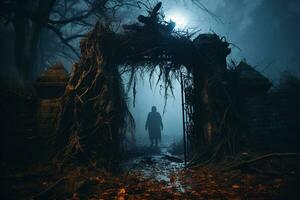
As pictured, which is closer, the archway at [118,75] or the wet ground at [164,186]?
the wet ground at [164,186]

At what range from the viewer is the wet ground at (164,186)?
477cm

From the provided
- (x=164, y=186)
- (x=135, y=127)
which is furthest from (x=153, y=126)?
(x=164, y=186)

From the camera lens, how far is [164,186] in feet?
18.8

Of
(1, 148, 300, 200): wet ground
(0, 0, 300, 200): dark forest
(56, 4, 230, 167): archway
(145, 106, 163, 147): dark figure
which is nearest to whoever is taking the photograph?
(1, 148, 300, 200): wet ground

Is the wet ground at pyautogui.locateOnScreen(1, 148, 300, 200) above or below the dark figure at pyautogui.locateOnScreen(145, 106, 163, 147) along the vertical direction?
below

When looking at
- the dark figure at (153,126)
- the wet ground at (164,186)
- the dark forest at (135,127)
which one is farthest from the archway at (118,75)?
the dark figure at (153,126)

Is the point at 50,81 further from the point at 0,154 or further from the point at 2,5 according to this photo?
the point at 2,5

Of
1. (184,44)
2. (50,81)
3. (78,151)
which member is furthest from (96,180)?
(184,44)

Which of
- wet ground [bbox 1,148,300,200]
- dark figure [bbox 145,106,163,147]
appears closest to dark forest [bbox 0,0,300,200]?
wet ground [bbox 1,148,300,200]

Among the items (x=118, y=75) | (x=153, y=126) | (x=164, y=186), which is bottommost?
(x=164, y=186)

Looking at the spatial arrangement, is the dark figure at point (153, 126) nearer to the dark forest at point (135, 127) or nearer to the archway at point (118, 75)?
the dark forest at point (135, 127)

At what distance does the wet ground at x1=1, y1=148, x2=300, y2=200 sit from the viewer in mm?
4773

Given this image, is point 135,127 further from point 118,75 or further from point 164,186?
point 164,186

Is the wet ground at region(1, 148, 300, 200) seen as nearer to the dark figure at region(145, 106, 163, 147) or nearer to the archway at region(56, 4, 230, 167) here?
the archway at region(56, 4, 230, 167)
